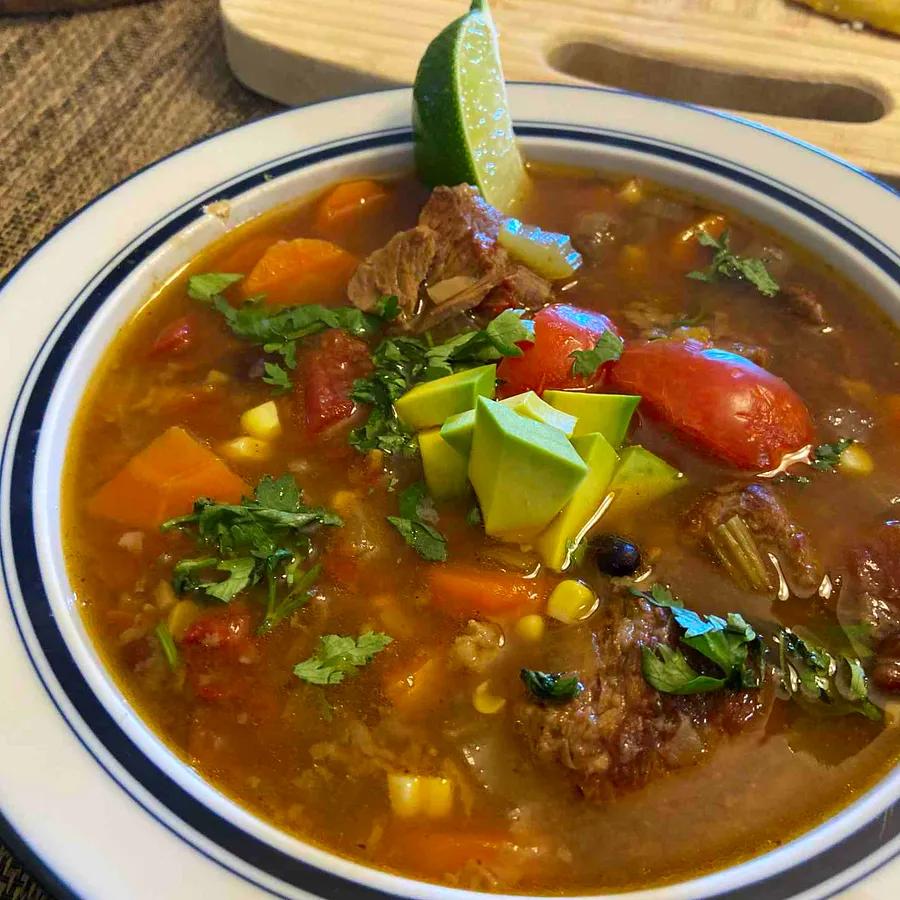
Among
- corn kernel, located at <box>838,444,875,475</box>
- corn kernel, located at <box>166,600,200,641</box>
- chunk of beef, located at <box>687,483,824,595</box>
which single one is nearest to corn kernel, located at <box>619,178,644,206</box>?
corn kernel, located at <box>838,444,875,475</box>

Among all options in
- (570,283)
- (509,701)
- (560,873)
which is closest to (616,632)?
(509,701)

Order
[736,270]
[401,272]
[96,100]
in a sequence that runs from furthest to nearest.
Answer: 1. [96,100]
2. [736,270]
3. [401,272]

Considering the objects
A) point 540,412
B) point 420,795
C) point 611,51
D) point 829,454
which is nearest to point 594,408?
point 540,412

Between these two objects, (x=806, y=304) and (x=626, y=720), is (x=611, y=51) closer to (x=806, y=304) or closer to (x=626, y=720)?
(x=806, y=304)

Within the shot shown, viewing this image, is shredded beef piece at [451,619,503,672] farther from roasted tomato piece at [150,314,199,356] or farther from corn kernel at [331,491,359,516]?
roasted tomato piece at [150,314,199,356]

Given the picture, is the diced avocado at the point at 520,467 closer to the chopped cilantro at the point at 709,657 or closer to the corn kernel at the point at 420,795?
the chopped cilantro at the point at 709,657
